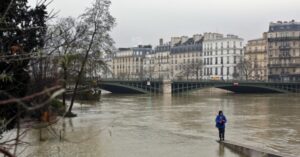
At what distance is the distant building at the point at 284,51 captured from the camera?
121m

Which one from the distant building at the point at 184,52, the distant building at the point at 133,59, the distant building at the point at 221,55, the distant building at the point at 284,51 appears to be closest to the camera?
the distant building at the point at 284,51

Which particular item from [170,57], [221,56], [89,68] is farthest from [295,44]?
[89,68]

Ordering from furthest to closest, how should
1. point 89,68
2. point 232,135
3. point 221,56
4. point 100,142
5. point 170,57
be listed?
point 170,57 → point 221,56 → point 89,68 → point 232,135 → point 100,142

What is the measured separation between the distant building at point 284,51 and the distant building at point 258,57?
369 cm

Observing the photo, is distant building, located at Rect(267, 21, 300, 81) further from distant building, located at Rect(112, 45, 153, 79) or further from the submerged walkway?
the submerged walkway

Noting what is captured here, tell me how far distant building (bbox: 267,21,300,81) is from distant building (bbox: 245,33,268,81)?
3.69 m

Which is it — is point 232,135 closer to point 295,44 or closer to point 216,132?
point 216,132

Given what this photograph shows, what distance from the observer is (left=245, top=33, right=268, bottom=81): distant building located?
128450 mm

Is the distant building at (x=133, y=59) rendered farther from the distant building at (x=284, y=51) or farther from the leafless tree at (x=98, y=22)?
the leafless tree at (x=98, y=22)

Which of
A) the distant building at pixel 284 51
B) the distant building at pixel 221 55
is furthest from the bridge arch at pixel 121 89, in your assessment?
the distant building at pixel 221 55

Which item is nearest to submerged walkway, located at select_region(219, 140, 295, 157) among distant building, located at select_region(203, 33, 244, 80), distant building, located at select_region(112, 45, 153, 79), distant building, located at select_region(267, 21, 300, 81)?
distant building, located at select_region(267, 21, 300, 81)

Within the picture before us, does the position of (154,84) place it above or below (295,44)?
below

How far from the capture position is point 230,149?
17.4 metres

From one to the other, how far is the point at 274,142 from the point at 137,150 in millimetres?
6705
